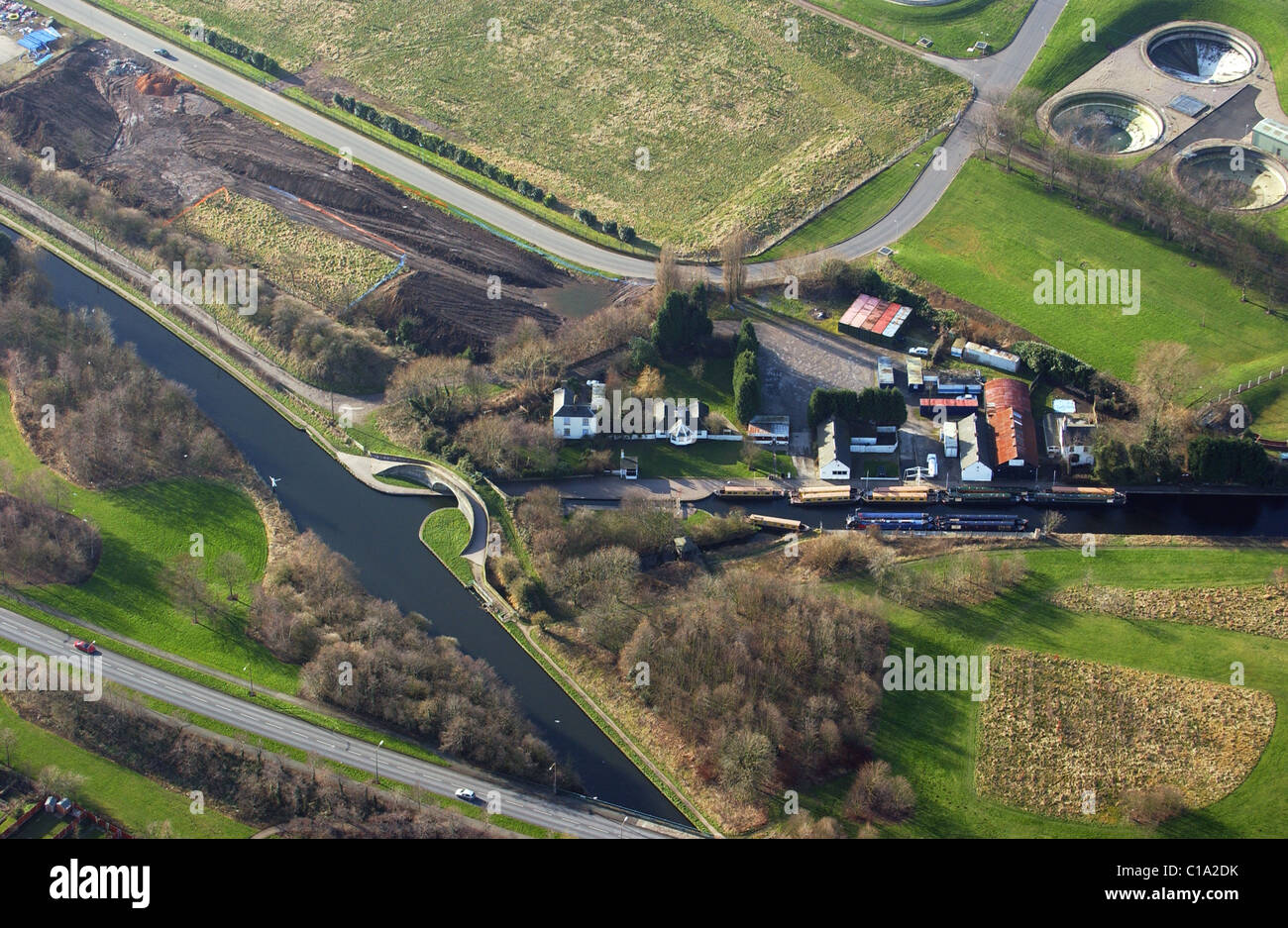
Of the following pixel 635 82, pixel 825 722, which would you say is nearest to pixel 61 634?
pixel 825 722

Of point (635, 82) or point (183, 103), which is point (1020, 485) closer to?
point (635, 82)

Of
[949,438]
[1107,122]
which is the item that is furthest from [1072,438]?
[1107,122]

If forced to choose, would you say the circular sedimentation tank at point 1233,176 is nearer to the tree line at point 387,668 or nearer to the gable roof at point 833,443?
the gable roof at point 833,443

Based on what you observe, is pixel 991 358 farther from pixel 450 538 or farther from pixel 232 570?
pixel 232 570

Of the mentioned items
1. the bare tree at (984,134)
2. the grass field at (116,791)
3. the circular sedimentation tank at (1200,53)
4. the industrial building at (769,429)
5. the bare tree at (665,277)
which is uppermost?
the circular sedimentation tank at (1200,53)

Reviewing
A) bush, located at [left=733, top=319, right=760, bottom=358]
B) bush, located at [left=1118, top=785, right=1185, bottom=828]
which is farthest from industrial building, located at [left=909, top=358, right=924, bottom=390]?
bush, located at [left=1118, top=785, right=1185, bottom=828]

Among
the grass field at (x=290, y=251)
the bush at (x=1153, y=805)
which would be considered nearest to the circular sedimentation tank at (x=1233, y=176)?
the bush at (x=1153, y=805)
